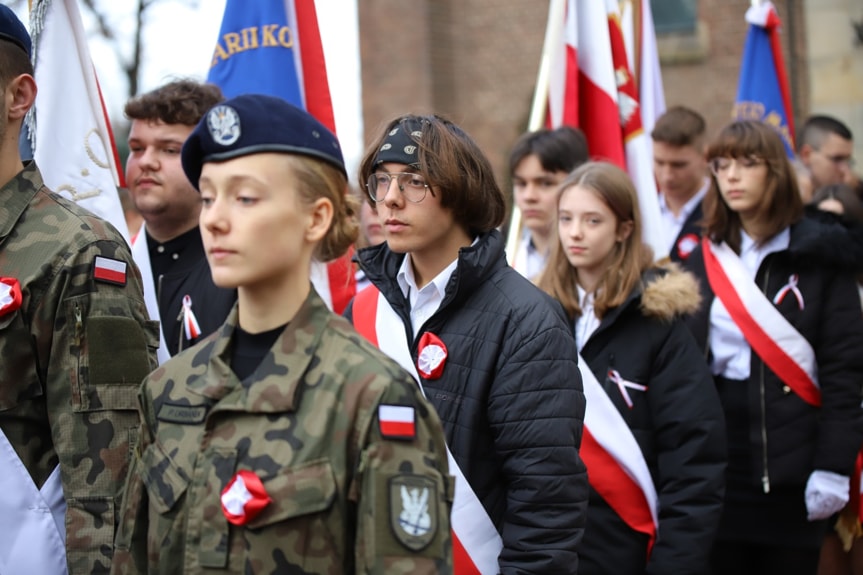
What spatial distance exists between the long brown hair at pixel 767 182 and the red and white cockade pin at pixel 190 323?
2.58 m

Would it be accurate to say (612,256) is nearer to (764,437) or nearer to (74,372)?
(764,437)

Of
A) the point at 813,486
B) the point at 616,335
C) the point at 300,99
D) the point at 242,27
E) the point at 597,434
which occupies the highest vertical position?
the point at 242,27

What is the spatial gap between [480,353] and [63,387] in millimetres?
1101

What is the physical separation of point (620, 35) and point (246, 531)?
5.16 metres

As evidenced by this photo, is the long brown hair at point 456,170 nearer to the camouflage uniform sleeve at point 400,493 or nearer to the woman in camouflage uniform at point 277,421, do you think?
the woman in camouflage uniform at point 277,421

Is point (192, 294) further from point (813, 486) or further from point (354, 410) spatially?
point (813, 486)

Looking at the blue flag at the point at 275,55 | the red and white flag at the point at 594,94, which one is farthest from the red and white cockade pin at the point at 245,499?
the red and white flag at the point at 594,94

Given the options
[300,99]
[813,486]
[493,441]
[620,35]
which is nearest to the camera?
[493,441]

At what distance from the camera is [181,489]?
7.23 feet

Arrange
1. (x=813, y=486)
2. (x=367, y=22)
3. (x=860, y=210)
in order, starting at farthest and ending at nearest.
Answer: (x=367, y=22) → (x=860, y=210) → (x=813, y=486)

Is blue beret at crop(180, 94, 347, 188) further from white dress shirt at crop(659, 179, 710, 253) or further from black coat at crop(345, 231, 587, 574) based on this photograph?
white dress shirt at crop(659, 179, 710, 253)

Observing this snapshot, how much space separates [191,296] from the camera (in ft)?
13.1

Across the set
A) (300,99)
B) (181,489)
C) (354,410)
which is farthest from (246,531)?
(300,99)

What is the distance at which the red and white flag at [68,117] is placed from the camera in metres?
3.93
